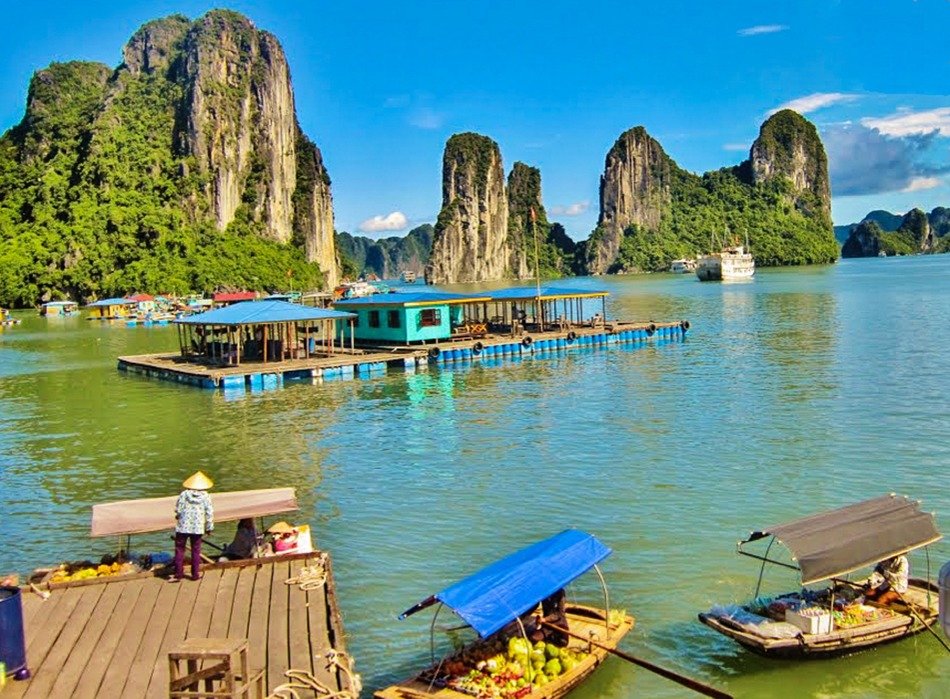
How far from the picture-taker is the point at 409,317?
165ft

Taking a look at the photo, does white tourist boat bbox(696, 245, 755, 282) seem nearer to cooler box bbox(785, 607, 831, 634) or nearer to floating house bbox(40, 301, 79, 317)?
floating house bbox(40, 301, 79, 317)

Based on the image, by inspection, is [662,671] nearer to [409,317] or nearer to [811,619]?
[811,619]

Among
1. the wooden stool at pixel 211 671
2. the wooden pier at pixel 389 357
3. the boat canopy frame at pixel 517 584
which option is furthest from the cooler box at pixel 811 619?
the wooden pier at pixel 389 357

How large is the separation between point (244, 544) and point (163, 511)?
1.68 meters

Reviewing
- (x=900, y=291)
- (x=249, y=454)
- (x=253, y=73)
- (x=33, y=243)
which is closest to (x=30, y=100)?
(x=253, y=73)

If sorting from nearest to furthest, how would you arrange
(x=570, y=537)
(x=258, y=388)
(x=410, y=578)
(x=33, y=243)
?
(x=570, y=537), (x=410, y=578), (x=258, y=388), (x=33, y=243)

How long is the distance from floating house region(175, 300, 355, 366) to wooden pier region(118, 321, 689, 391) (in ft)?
2.58

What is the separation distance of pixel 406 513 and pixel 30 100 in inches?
6967

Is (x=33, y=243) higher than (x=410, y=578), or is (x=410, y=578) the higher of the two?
(x=33, y=243)

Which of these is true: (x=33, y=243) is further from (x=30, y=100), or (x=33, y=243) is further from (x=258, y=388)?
(x=258, y=388)

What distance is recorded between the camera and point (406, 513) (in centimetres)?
1986

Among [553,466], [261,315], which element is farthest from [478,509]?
[261,315]

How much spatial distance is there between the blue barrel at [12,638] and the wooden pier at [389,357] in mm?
30620

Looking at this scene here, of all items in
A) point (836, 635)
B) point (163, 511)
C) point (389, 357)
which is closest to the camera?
point (836, 635)
